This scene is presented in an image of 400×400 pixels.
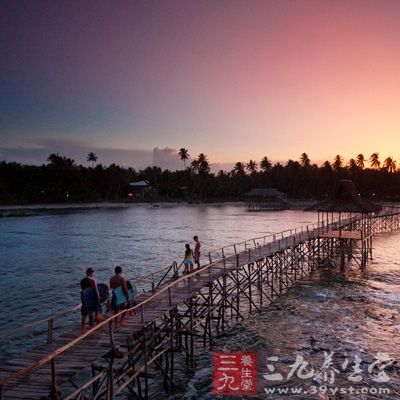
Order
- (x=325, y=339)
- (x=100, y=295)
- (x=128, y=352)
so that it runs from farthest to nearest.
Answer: (x=325, y=339), (x=100, y=295), (x=128, y=352)

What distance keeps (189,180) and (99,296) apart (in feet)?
452

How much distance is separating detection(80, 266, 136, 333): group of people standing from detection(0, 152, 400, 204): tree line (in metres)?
102

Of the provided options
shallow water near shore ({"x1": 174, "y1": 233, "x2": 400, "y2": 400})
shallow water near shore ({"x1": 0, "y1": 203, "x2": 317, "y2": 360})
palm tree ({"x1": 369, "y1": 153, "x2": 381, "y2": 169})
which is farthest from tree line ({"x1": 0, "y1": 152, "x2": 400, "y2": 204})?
shallow water near shore ({"x1": 174, "y1": 233, "x2": 400, "y2": 400})

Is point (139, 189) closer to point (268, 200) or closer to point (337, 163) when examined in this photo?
point (268, 200)

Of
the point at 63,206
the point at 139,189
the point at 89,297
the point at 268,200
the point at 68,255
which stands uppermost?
the point at 139,189

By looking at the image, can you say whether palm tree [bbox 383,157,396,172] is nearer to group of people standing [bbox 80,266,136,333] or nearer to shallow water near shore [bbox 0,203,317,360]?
shallow water near shore [bbox 0,203,317,360]

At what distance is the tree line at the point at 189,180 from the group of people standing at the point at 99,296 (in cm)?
10153

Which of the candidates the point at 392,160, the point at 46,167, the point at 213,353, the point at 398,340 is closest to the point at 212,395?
the point at 213,353

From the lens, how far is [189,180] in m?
150

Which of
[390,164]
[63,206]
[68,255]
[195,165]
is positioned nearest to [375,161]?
[390,164]

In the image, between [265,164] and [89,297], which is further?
[265,164]

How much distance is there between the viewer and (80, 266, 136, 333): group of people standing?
38.2 feet

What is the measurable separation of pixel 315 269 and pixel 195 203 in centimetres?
11082

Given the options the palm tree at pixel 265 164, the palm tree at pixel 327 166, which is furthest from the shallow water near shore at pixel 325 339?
the palm tree at pixel 265 164
